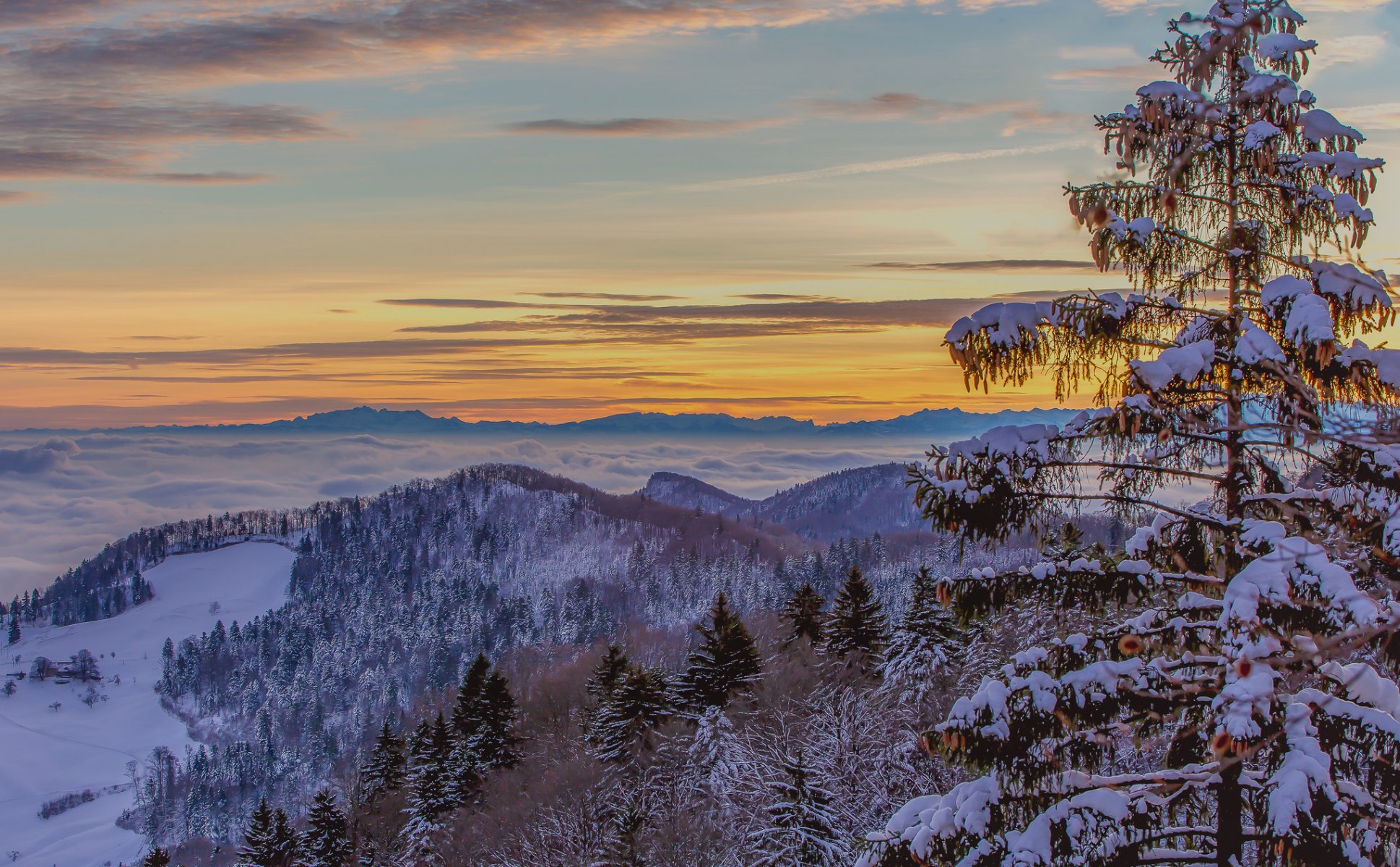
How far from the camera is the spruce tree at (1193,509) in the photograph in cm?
646

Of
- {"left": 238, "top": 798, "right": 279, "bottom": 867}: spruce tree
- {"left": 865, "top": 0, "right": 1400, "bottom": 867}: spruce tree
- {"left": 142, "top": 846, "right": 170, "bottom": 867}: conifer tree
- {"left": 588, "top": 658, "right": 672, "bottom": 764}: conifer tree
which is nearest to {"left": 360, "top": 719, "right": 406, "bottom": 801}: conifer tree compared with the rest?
{"left": 238, "top": 798, "right": 279, "bottom": 867}: spruce tree

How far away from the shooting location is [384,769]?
174 ft

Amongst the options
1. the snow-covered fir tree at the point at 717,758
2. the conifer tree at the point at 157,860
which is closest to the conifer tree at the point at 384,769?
the conifer tree at the point at 157,860

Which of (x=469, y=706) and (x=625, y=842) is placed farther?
(x=469, y=706)

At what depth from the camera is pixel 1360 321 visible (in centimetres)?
731

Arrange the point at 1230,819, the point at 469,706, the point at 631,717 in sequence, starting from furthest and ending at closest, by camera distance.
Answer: the point at 469,706 < the point at 631,717 < the point at 1230,819

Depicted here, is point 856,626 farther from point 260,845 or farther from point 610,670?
Answer: point 260,845

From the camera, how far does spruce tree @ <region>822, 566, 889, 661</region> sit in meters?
40.3

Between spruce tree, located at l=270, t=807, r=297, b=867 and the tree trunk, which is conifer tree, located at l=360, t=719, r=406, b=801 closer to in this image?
spruce tree, located at l=270, t=807, r=297, b=867

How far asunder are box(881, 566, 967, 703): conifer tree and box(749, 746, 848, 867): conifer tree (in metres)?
10.7

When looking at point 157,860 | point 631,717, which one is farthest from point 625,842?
point 157,860

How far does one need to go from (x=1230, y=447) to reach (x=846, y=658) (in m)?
34.3

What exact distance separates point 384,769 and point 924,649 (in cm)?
3102

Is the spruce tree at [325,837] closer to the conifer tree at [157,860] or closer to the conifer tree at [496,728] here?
the conifer tree at [157,860]
